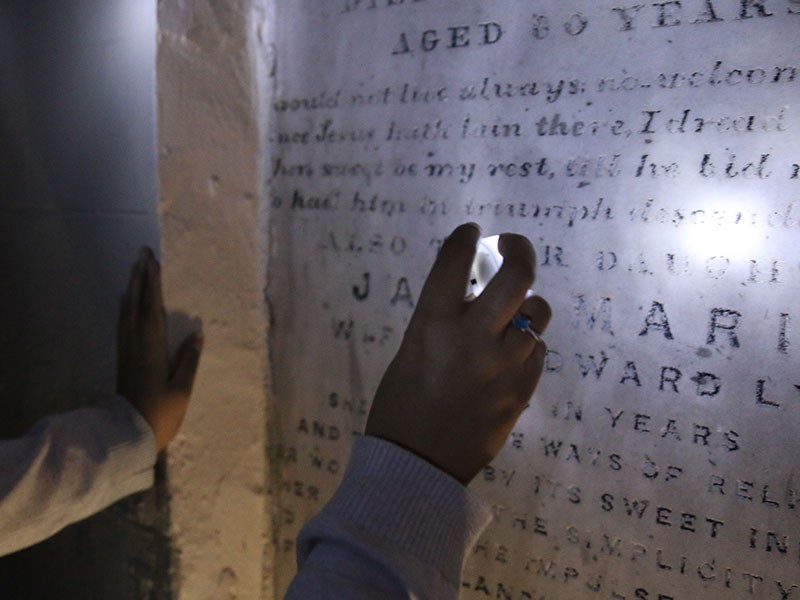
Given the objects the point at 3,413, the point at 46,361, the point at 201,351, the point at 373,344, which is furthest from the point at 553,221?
the point at 3,413

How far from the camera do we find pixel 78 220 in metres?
1.00

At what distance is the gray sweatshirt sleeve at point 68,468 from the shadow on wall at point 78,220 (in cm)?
10

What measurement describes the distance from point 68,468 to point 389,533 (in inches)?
22.7

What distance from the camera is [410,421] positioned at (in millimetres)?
498

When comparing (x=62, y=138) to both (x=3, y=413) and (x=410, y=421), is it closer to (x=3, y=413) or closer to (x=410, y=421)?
(x=3, y=413)

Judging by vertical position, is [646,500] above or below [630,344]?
below

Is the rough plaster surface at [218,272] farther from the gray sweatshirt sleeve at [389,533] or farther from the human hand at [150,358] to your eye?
the gray sweatshirt sleeve at [389,533]

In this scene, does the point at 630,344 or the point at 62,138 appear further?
the point at 62,138

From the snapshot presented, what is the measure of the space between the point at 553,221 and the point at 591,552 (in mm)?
383

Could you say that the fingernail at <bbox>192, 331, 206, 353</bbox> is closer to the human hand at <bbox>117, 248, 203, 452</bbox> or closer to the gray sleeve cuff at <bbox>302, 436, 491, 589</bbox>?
the human hand at <bbox>117, 248, 203, 452</bbox>

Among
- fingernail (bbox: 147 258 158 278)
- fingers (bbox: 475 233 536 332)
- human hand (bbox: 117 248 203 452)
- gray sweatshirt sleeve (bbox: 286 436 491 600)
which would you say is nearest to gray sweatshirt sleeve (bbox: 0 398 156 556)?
human hand (bbox: 117 248 203 452)

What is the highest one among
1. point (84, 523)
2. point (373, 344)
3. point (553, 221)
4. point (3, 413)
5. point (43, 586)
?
point (553, 221)

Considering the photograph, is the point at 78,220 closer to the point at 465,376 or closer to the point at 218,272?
the point at 218,272

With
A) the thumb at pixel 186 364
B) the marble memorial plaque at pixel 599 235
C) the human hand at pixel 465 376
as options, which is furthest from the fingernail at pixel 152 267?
the human hand at pixel 465 376
